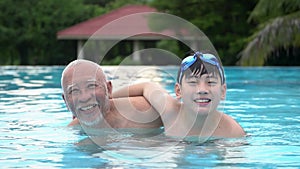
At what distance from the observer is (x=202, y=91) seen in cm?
410

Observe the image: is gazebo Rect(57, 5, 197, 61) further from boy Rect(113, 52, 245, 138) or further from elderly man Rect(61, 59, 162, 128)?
boy Rect(113, 52, 245, 138)

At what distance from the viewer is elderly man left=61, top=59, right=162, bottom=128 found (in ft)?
13.9

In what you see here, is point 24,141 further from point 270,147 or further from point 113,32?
point 113,32

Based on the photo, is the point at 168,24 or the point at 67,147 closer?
the point at 67,147

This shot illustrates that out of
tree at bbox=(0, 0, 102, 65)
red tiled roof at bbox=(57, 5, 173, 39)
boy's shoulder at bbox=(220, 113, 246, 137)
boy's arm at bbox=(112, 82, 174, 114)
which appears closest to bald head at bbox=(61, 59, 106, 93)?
boy's arm at bbox=(112, 82, 174, 114)

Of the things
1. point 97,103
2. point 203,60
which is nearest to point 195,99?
point 203,60

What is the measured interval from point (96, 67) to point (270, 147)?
1.34 meters

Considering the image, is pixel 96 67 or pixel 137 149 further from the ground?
pixel 96 67

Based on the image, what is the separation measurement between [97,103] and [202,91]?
75 centimetres

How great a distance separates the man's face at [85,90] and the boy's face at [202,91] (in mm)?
573

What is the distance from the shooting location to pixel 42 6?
31141 mm

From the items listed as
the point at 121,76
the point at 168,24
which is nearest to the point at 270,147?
the point at 121,76

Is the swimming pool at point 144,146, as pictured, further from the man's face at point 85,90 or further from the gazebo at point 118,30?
the gazebo at point 118,30

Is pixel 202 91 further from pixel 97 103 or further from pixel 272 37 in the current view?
pixel 272 37
